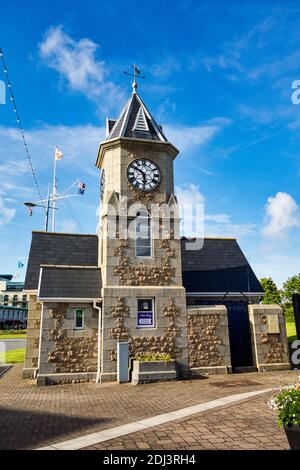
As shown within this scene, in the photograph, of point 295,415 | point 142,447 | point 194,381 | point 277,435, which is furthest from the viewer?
point 194,381

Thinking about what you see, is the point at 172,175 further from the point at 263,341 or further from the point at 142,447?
the point at 142,447

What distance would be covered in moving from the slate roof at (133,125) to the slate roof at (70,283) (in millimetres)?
7009

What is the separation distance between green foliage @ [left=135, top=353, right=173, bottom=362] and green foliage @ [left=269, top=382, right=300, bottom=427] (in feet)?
28.3

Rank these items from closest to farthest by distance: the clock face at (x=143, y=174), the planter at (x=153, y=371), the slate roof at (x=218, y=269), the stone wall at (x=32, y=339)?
the planter at (x=153, y=371), the stone wall at (x=32, y=339), the clock face at (x=143, y=174), the slate roof at (x=218, y=269)

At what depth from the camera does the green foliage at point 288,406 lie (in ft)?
16.9

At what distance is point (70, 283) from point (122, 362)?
4169 mm

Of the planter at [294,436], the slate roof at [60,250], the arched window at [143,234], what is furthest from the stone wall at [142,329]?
the planter at [294,436]

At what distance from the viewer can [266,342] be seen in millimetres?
15898

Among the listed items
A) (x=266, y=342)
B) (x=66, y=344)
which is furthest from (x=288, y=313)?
(x=66, y=344)

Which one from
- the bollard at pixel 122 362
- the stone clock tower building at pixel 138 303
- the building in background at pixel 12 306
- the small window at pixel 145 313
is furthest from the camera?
the building in background at pixel 12 306

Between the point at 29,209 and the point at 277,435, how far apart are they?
3175 cm

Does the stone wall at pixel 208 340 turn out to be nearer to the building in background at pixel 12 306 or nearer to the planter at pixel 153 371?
the planter at pixel 153 371
